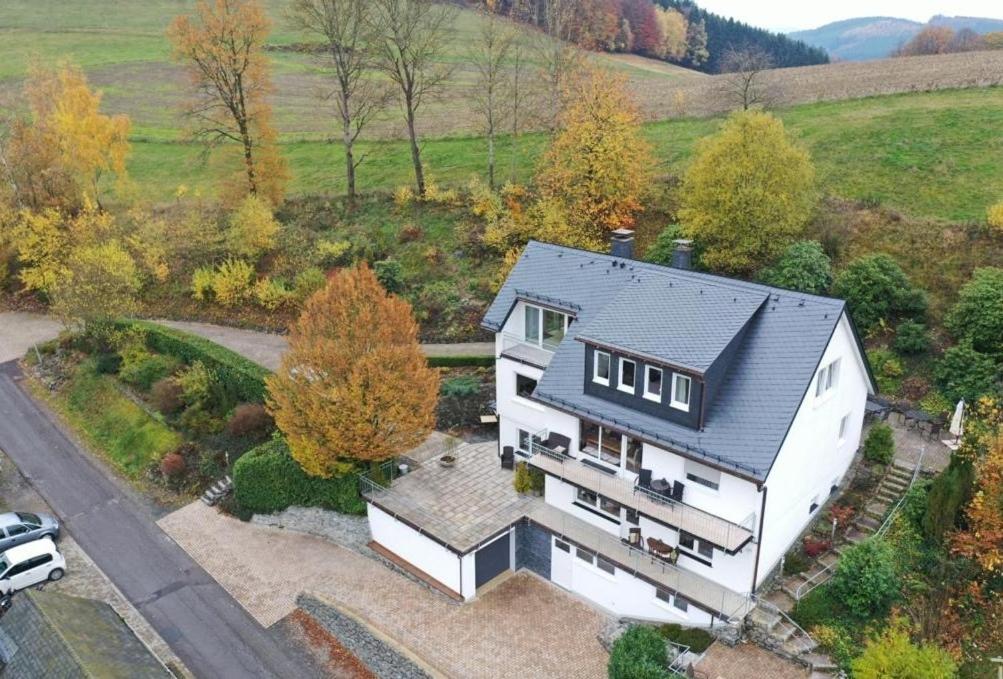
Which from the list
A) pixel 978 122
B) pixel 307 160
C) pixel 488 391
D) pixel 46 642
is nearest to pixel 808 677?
pixel 488 391

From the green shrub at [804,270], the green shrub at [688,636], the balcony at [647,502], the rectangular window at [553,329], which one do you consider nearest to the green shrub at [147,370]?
the rectangular window at [553,329]

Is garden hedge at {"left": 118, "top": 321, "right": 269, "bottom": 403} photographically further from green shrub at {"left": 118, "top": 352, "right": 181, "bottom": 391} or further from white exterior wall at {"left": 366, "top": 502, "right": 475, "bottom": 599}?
white exterior wall at {"left": 366, "top": 502, "right": 475, "bottom": 599}

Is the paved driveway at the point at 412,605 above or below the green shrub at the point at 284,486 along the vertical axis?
A: below

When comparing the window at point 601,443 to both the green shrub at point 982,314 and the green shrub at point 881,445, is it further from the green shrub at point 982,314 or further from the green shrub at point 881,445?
the green shrub at point 982,314

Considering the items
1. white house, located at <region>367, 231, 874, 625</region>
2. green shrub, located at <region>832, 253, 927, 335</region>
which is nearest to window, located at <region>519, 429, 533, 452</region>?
white house, located at <region>367, 231, 874, 625</region>

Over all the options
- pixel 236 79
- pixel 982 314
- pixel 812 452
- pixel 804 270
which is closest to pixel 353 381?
pixel 812 452

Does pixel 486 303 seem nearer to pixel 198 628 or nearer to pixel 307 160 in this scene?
pixel 198 628
